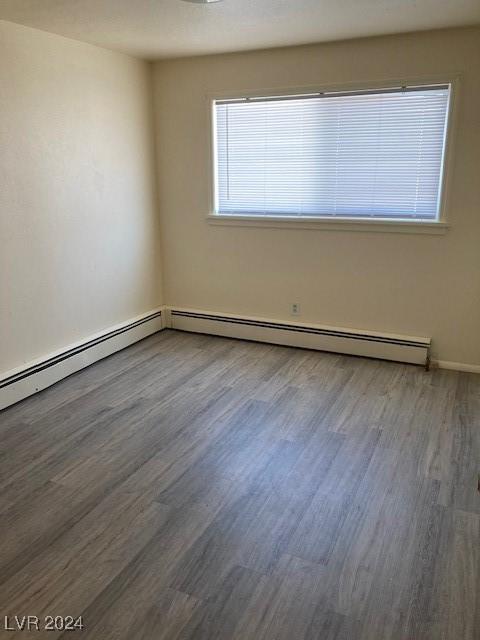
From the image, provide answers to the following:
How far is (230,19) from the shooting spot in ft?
10.2

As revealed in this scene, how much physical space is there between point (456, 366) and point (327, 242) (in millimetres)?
1391

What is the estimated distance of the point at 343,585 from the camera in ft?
6.39

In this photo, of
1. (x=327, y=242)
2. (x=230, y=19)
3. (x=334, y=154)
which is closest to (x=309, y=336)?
(x=327, y=242)

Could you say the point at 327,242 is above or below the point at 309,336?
above

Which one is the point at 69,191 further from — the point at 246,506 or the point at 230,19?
the point at 246,506

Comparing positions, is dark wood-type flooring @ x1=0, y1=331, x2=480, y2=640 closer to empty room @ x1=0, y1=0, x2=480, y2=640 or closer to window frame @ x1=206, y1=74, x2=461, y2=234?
empty room @ x1=0, y1=0, x2=480, y2=640

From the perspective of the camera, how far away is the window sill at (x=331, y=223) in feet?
12.5

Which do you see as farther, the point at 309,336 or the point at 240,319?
the point at 240,319

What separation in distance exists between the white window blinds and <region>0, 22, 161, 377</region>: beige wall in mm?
760

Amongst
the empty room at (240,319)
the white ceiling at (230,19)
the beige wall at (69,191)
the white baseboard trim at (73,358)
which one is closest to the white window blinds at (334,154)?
the empty room at (240,319)

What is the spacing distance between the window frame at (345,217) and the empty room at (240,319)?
0.02 metres

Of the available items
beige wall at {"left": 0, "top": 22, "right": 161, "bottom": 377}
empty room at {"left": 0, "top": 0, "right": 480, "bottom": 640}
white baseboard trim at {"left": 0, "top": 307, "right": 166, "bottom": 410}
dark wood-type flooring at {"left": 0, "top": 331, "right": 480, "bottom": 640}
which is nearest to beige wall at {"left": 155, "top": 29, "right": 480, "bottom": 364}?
empty room at {"left": 0, "top": 0, "right": 480, "bottom": 640}

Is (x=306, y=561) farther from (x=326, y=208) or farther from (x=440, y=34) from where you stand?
(x=440, y=34)

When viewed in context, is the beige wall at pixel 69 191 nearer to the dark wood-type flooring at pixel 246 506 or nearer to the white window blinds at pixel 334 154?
the dark wood-type flooring at pixel 246 506
